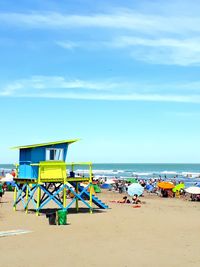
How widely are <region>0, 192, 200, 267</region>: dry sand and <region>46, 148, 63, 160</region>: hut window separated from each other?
10.9ft

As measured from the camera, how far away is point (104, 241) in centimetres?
1600

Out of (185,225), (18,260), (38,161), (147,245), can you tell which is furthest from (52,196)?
(18,260)

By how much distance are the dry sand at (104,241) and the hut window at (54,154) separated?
3.31 metres

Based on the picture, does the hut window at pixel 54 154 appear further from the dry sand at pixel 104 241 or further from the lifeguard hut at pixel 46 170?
the dry sand at pixel 104 241

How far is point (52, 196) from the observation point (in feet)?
78.6

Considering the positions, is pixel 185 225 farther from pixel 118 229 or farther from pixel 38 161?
pixel 38 161

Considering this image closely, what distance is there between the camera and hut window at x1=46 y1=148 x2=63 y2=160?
24891 millimetres

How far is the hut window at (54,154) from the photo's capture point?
2489cm

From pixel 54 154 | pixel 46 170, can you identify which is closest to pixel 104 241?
pixel 46 170

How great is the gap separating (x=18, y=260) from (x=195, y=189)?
2573 cm

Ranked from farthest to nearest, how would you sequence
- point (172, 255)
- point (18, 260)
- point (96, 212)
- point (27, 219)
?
point (96, 212), point (27, 219), point (172, 255), point (18, 260)

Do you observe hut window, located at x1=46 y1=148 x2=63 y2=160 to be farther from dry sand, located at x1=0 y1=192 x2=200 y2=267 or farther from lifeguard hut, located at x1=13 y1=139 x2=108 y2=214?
dry sand, located at x1=0 y1=192 x2=200 y2=267

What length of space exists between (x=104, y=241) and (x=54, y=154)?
32.0 ft

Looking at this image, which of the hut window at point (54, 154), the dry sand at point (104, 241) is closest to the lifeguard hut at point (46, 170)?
the hut window at point (54, 154)
